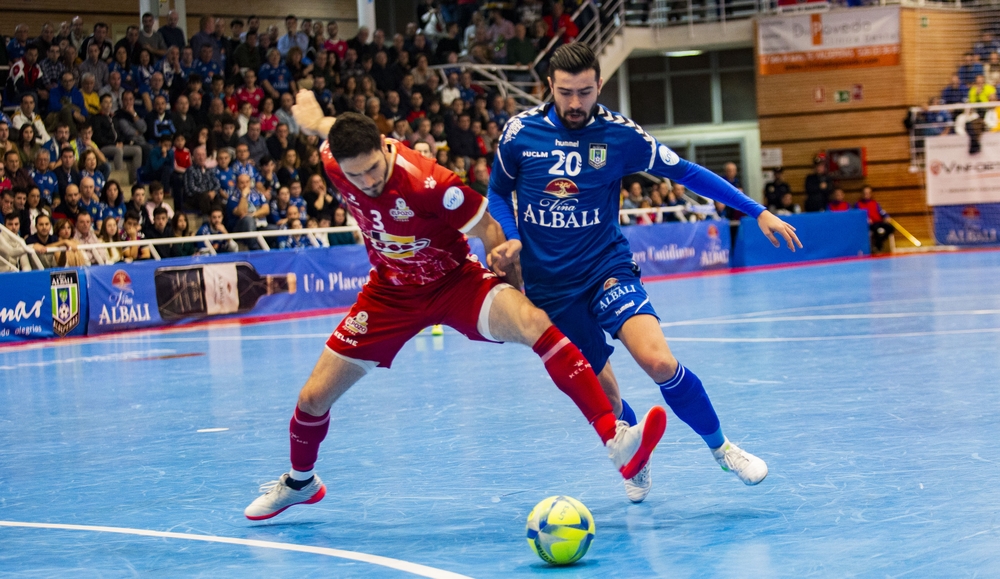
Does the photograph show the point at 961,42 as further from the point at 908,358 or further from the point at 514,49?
the point at 908,358

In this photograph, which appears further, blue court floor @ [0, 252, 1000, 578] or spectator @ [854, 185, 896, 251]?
spectator @ [854, 185, 896, 251]

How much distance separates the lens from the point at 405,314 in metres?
5.22

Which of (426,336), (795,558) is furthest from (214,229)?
(795,558)

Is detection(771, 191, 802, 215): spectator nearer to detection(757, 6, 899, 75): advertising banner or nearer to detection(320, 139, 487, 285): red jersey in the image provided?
detection(757, 6, 899, 75): advertising banner

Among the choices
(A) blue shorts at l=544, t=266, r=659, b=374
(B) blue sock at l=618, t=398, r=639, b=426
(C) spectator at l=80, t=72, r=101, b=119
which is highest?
(C) spectator at l=80, t=72, r=101, b=119

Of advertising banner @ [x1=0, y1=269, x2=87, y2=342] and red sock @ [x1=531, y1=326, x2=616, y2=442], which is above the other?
red sock @ [x1=531, y1=326, x2=616, y2=442]

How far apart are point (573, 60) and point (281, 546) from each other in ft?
8.05

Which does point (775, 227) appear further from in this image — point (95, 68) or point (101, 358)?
point (95, 68)

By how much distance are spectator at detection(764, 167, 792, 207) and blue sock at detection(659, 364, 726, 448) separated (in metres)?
22.8

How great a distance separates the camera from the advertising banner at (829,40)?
91.7 ft

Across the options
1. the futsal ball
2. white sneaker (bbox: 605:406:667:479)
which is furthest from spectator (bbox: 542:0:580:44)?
the futsal ball

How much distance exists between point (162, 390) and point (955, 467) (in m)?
6.87

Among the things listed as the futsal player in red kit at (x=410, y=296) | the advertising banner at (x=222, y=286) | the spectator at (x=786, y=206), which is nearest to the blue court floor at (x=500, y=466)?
the futsal player in red kit at (x=410, y=296)

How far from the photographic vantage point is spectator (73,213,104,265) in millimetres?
16031
